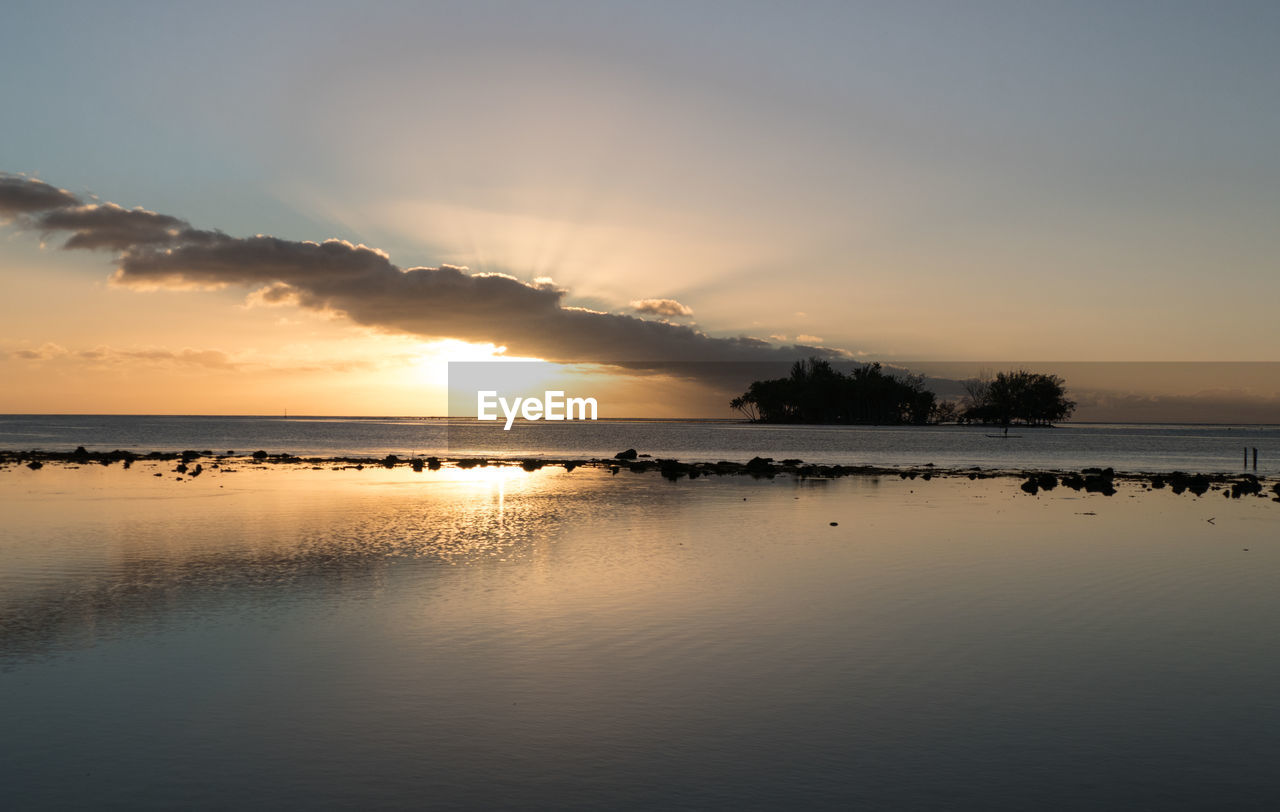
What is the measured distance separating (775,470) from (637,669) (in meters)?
53.8

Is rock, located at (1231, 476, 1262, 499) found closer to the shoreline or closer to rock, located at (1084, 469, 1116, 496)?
the shoreline

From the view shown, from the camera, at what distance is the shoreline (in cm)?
5384

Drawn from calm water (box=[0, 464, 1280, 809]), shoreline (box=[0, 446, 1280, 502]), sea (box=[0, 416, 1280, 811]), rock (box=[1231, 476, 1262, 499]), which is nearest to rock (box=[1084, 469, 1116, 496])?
shoreline (box=[0, 446, 1280, 502])

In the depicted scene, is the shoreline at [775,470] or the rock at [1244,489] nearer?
the rock at [1244,489]

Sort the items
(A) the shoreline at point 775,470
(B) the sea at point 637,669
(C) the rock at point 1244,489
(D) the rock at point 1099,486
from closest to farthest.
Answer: (B) the sea at point 637,669
(C) the rock at point 1244,489
(D) the rock at point 1099,486
(A) the shoreline at point 775,470

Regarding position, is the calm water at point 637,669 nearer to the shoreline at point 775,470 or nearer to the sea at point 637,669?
the sea at point 637,669

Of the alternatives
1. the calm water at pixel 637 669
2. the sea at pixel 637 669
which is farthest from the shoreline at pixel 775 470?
the calm water at pixel 637 669

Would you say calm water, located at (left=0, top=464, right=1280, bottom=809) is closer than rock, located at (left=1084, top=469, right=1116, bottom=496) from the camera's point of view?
Yes

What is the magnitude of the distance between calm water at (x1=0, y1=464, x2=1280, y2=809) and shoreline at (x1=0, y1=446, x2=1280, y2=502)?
24.5 metres

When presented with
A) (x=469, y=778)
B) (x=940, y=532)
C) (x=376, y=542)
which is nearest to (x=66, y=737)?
(x=469, y=778)

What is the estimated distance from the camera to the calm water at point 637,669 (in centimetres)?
1012

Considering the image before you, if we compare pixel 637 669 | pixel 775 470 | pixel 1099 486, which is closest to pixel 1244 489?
pixel 1099 486

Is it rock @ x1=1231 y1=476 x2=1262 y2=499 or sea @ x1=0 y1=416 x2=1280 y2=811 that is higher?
rock @ x1=1231 y1=476 x2=1262 y2=499

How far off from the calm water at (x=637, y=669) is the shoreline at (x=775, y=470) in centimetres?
2446
